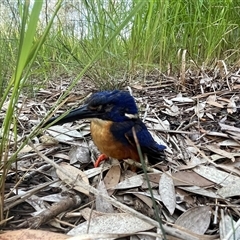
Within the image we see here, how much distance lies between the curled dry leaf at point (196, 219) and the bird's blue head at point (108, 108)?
405 millimetres

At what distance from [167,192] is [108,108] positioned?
0.34m

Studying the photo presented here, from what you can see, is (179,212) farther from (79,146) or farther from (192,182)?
(79,146)

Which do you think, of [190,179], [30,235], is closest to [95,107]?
[190,179]

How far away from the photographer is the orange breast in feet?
4.17

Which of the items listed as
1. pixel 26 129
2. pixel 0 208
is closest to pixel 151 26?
pixel 26 129

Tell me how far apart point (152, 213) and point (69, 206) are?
0.22 m

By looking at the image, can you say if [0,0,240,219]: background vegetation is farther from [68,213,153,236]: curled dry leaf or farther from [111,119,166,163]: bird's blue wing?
[68,213,153,236]: curled dry leaf

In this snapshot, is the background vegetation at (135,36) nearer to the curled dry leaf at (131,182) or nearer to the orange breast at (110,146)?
the orange breast at (110,146)

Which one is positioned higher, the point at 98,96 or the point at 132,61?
the point at 132,61

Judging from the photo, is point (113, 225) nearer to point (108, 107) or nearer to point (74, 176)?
point (74, 176)

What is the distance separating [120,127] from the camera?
4.24 ft

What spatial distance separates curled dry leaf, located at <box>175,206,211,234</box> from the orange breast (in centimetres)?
30

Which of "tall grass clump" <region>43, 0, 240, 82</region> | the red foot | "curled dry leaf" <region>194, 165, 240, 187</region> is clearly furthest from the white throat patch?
"tall grass clump" <region>43, 0, 240, 82</region>

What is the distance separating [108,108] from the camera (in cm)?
130
